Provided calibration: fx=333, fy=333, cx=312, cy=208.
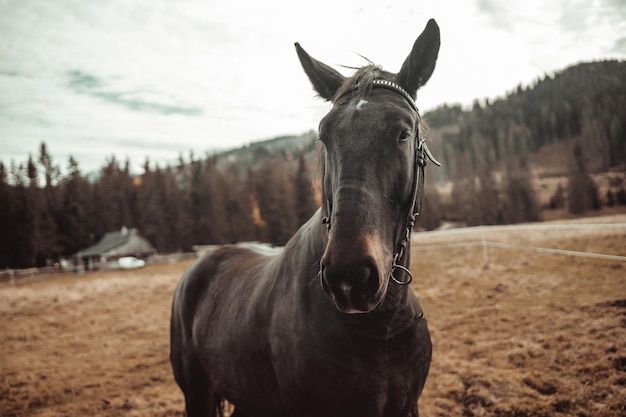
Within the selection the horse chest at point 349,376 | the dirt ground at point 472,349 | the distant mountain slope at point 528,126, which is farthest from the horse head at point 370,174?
the distant mountain slope at point 528,126

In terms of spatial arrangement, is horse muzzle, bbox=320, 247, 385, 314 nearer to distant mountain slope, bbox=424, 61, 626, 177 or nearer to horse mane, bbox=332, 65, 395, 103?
horse mane, bbox=332, 65, 395, 103

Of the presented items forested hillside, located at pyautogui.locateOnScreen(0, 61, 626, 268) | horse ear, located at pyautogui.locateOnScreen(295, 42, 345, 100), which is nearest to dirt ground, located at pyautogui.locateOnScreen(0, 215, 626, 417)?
horse ear, located at pyautogui.locateOnScreen(295, 42, 345, 100)

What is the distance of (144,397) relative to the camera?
6.10 meters

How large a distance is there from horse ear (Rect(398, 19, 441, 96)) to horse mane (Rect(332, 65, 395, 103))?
10 centimetres

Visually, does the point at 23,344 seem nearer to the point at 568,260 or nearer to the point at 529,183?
the point at 568,260

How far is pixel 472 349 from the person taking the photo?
646 centimetres

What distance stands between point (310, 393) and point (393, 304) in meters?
0.70

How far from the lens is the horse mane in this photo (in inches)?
77.0

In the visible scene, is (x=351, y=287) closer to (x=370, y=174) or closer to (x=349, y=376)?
(x=370, y=174)

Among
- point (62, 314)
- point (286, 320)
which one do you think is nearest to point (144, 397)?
point (286, 320)

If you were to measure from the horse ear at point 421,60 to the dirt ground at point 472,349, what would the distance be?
14.4ft

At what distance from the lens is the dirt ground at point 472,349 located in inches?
184

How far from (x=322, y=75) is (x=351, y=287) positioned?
161 cm

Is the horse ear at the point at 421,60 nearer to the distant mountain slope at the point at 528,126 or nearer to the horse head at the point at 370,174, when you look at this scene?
the horse head at the point at 370,174
